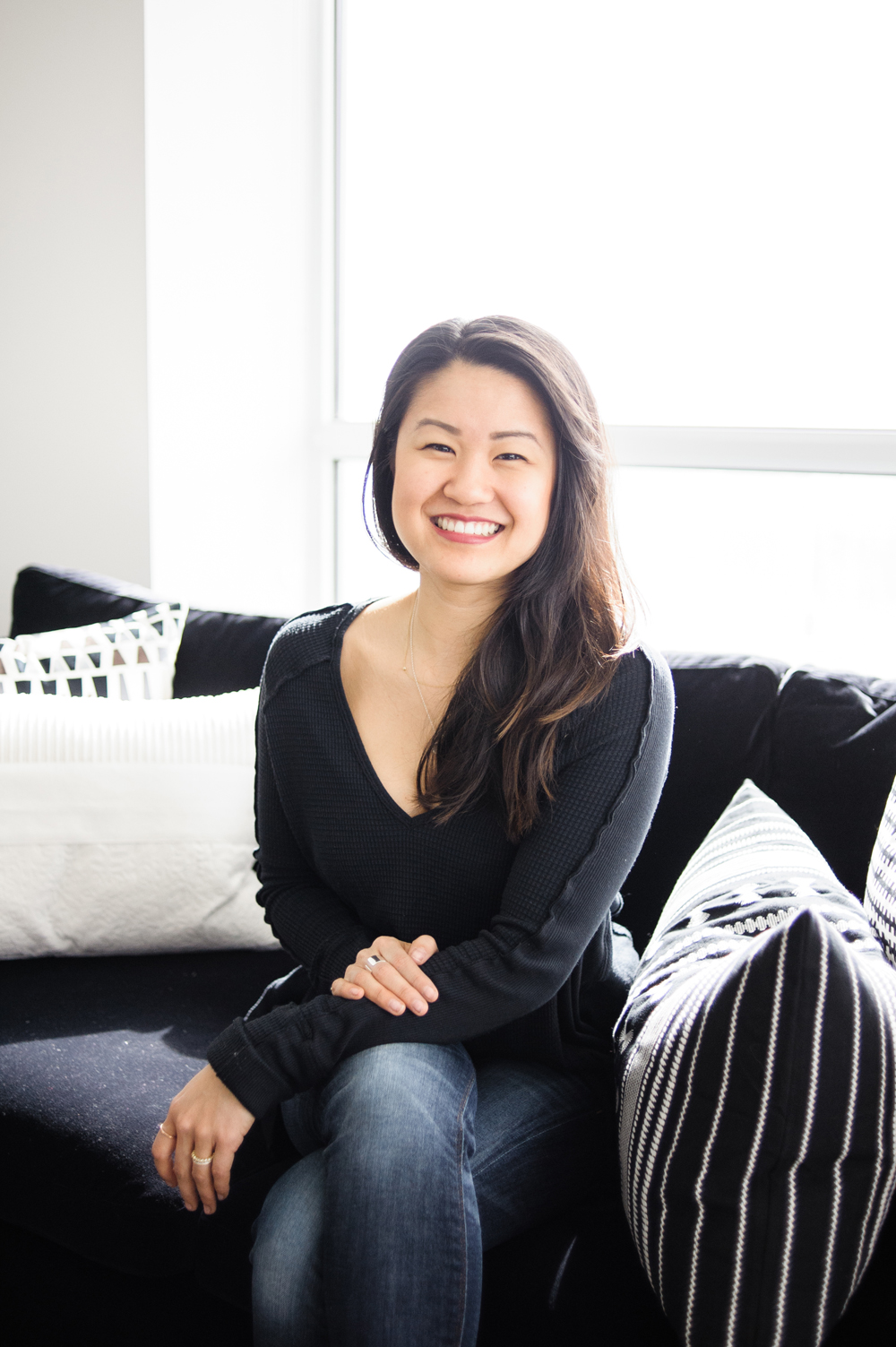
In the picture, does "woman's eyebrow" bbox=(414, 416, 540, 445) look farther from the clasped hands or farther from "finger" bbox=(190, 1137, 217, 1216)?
"finger" bbox=(190, 1137, 217, 1216)

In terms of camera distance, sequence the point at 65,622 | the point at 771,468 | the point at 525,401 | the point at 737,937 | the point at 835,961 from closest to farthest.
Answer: the point at 835,961
the point at 737,937
the point at 525,401
the point at 65,622
the point at 771,468

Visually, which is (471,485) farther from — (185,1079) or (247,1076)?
(185,1079)

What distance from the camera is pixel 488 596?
1.29 m

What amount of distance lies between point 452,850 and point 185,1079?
44cm

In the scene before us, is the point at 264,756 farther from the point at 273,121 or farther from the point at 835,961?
the point at 273,121

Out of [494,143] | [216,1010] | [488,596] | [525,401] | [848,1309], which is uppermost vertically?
[494,143]

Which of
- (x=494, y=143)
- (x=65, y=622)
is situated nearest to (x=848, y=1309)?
(x=65, y=622)

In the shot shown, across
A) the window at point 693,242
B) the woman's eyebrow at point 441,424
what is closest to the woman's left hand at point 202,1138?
the woman's eyebrow at point 441,424

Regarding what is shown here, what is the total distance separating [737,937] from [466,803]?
335 millimetres

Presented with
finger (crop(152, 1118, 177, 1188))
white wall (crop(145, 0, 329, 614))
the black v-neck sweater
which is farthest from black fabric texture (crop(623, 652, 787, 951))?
white wall (crop(145, 0, 329, 614))

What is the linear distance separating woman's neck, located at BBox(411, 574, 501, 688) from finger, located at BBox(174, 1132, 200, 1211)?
57cm

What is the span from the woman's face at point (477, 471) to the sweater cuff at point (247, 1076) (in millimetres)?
559

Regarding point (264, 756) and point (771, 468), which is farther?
point (771, 468)

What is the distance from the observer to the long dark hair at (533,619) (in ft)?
3.83
